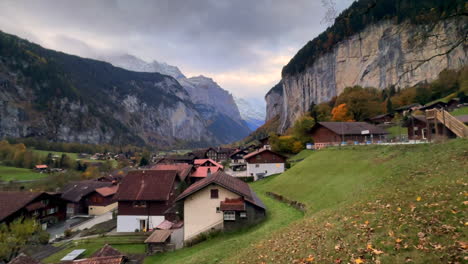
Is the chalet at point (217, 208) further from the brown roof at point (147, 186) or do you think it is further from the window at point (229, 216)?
the brown roof at point (147, 186)

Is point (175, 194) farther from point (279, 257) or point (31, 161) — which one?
point (31, 161)

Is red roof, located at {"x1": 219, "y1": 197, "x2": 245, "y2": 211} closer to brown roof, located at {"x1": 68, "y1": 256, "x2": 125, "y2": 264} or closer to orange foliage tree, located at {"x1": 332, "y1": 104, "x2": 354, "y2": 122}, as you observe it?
brown roof, located at {"x1": 68, "y1": 256, "x2": 125, "y2": 264}

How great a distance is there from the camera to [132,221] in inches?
1487

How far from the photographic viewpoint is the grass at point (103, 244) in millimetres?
28683

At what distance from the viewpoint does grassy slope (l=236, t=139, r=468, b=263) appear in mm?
7994

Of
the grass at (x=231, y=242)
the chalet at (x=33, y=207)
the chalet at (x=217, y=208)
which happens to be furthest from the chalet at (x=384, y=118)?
the chalet at (x=33, y=207)


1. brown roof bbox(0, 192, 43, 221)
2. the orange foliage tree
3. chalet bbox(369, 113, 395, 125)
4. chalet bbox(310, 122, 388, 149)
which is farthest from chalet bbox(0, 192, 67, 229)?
chalet bbox(369, 113, 395, 125)

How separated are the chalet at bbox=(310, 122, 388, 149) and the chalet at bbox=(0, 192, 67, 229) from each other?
5738 cm

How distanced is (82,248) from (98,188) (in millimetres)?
33118

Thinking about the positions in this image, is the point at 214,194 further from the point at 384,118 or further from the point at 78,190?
the point at 384,118

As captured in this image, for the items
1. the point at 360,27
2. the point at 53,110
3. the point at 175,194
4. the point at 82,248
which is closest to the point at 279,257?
the point at 82,248

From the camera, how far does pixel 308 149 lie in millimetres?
62062

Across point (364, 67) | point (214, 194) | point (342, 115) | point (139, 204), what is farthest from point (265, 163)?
point (364, 67)

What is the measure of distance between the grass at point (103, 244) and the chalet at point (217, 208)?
726cm
